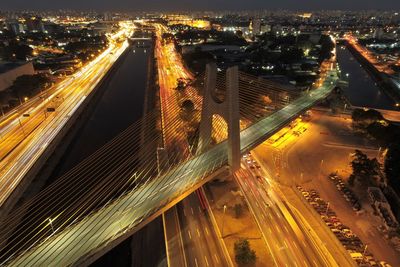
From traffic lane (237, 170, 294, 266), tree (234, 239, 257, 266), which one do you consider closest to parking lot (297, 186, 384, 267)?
traffic lane (237, 170, 294, 266)

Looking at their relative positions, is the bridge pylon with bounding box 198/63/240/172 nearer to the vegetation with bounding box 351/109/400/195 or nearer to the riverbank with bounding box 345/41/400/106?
the vegetation with bounding box 351/109/400/195

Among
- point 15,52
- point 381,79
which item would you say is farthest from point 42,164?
point 381,79

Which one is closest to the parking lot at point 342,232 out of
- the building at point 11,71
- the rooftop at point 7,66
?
the building at point 11,71

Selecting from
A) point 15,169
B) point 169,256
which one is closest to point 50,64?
point 15,169

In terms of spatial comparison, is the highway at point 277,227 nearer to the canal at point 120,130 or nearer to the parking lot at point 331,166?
the parking lot at point 331,166

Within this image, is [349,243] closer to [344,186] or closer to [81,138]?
[344,186]

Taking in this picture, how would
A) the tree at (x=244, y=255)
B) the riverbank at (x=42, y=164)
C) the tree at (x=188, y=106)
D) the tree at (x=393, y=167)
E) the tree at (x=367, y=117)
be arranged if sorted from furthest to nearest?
the tree at (x=188, y=106) → the tree at (x=367, y=117) → the tree at (x=393, y=167) → the riverbank at (x=42, y=164) → the tree at (x=244, y=255)
